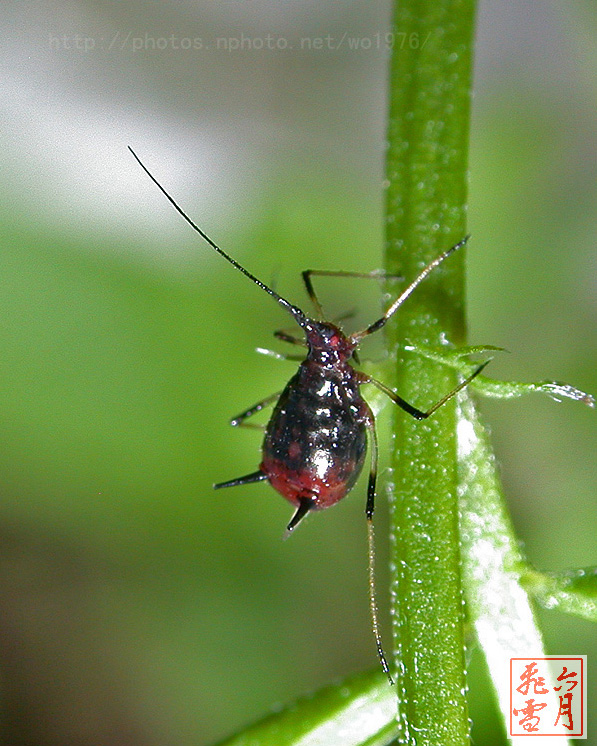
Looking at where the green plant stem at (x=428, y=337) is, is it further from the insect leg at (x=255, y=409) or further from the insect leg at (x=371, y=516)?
the insect leg at (x=255, y=409)

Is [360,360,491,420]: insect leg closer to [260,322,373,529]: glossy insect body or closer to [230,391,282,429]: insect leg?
[260,322,373,529]: glossy insect body

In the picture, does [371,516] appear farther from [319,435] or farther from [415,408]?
[415,408]

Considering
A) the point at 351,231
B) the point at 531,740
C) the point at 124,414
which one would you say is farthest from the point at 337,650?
the point at 531,740

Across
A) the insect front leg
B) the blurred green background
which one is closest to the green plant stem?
the insect front leg

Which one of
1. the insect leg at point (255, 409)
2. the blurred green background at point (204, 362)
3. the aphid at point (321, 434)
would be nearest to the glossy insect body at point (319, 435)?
the aphid at point (321, 434)

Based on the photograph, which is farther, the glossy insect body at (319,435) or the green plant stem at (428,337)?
the glossy insect body at (319,435)

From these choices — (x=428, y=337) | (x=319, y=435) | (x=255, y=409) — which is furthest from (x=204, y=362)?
(x=428, y=337)

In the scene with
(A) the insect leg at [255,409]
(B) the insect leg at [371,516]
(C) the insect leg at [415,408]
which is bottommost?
(B) the insect leg at [371,516]
